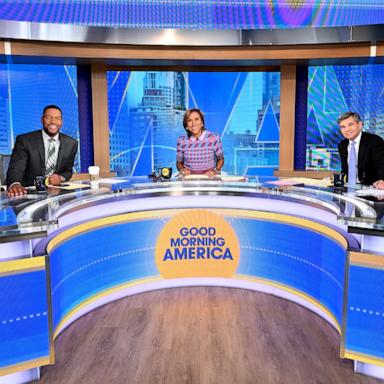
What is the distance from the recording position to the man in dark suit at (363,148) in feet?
10.3

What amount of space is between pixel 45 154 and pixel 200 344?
1834 mm

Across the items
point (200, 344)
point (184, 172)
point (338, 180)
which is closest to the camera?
point (200, 344)

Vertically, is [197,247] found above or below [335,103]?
below

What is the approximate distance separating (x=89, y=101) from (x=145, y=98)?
2.34 feet

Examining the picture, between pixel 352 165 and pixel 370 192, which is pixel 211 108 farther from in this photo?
pixel 370 192

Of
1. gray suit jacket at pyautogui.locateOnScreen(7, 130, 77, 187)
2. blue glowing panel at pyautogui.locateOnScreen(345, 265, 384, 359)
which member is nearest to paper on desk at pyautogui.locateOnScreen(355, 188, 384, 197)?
blue glowing panel at pyautogui.locateOnScreen(345, 265, 384, 359)

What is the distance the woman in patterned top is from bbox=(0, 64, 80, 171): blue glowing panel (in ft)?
6.71

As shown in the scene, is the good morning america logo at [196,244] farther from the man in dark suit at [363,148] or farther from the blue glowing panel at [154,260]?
the man in dark suit at [363,148]

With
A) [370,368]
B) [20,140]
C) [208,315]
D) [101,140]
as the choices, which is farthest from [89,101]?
[370,368]

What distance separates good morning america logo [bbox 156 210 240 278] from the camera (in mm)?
3412

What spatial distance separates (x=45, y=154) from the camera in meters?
3.33

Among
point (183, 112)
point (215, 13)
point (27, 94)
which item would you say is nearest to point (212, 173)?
point (215, 13)

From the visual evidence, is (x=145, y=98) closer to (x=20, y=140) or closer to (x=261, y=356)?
(x=20, y=140)

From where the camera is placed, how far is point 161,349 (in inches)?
99.4
